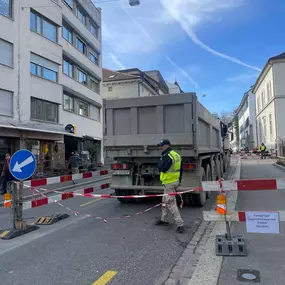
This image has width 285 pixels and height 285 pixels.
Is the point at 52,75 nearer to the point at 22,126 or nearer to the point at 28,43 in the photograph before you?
the point at 28,43

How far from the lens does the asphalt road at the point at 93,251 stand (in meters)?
3.84

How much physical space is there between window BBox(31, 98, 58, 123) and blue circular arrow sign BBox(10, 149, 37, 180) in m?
15.2

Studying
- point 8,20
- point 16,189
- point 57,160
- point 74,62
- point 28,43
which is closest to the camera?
point 16,189

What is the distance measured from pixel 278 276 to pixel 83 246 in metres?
3.05

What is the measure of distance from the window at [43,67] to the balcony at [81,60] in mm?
2732

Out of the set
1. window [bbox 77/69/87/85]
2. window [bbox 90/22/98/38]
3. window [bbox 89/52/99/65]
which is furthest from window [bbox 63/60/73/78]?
window [bbox 90/22/98/38]

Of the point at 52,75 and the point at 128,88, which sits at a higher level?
the point at 128,88

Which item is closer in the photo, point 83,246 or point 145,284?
point 145,284

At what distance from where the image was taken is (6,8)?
1852 cm

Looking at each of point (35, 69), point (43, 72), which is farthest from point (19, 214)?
point (43, 72)

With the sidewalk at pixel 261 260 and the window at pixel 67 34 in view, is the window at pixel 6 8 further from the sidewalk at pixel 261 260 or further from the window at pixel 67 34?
the sidewalk at pixel 261 260

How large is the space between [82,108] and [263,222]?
25.9m

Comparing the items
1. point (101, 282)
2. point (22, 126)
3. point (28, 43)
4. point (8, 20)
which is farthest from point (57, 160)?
point (101, 282)

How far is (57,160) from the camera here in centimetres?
2270
